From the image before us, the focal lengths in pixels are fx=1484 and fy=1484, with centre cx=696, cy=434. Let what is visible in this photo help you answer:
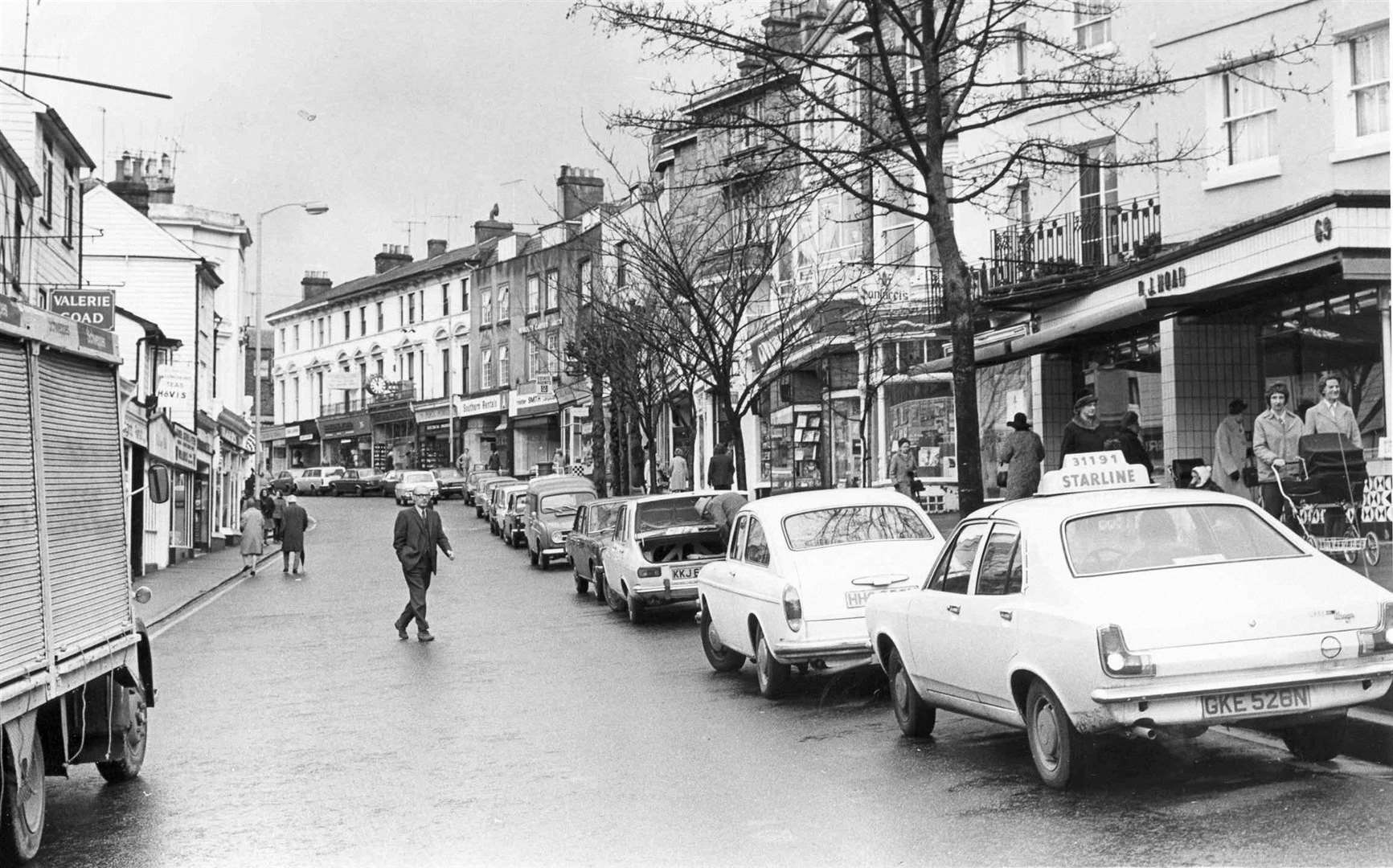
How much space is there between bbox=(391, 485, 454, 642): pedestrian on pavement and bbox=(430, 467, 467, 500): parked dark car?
4731 centimetres

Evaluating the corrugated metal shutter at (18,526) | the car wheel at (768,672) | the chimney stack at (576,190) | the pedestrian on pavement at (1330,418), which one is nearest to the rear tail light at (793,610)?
the car wheel at (768,672)

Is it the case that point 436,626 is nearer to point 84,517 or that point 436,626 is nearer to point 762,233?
point 84,517

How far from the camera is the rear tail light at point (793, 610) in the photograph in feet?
37.4

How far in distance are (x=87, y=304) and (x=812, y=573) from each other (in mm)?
19341

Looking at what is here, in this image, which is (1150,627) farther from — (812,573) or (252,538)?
(252,538)

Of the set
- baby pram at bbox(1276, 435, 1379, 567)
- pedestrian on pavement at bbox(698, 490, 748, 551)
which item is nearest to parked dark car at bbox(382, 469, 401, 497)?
pedestrian on pavement at bbox(698, 490, 748, 551)

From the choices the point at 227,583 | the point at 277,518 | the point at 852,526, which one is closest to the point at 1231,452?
the point at 852,526

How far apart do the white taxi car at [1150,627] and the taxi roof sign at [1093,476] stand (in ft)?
0.97

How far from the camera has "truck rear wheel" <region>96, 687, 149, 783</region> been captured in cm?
917

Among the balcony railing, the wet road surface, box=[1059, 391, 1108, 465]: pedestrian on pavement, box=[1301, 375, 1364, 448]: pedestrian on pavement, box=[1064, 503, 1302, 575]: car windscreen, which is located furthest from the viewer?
the balcony railing

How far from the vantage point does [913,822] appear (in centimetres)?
728

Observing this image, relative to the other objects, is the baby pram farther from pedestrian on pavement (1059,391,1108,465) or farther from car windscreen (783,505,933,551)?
car windscreen (783,505,933,551)

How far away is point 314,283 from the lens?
93000mm

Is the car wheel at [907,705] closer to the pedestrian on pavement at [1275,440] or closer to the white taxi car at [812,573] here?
the white taxi car at [812,573]
